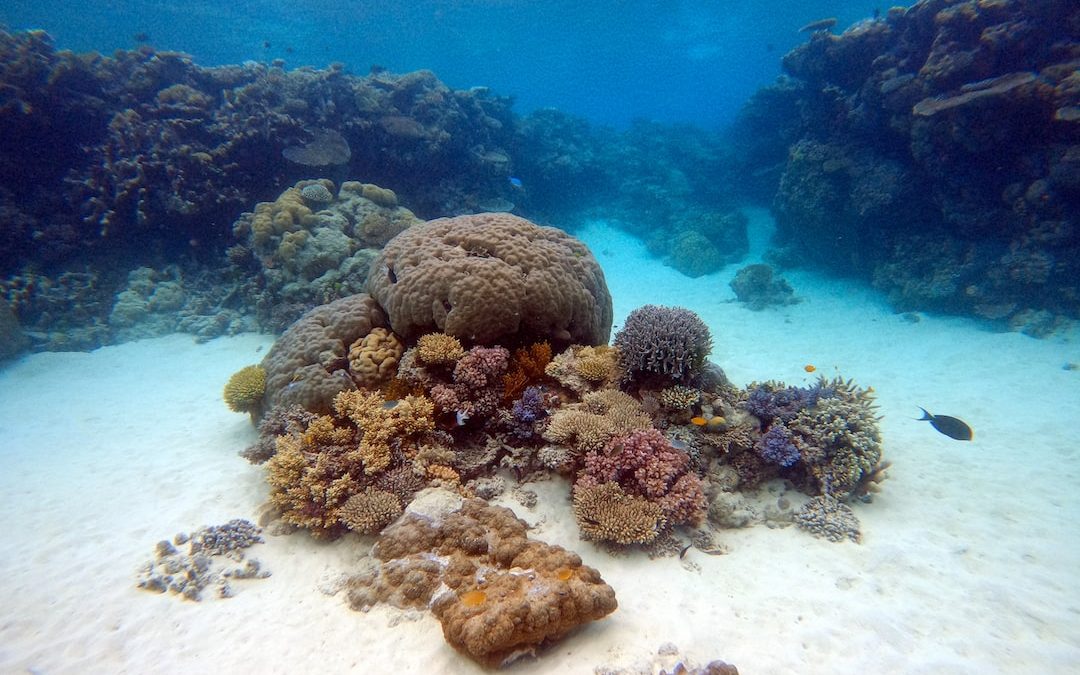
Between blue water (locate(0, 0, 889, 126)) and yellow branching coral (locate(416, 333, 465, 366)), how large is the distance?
120 ft

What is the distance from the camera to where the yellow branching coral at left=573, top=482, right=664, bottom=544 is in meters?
4.50

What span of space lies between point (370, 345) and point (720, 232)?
66.0 feet

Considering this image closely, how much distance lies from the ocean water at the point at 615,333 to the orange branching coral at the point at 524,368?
1.99 feet

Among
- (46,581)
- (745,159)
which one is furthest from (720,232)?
(46,581)

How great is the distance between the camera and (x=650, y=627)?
376 centimetres

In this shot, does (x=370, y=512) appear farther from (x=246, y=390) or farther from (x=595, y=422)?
(x=246, y=390)

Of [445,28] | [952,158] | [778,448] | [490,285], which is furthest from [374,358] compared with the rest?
[445,28]

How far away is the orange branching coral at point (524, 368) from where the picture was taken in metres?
5.86

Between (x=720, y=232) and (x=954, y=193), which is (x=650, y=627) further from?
(x=720, y=232)

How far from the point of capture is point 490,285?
20.3 feet

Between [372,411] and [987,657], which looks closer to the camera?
[987,657]

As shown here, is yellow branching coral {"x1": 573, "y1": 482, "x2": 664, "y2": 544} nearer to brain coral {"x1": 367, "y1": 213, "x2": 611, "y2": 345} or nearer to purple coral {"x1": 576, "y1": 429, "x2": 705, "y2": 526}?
purple coral {"x1": 576, "y1": 429, "x2": 705, "y2": 526}

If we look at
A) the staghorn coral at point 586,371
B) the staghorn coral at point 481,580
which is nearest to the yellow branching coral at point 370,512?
the staghorn coral at point 481,580

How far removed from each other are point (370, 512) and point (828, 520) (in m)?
5.00
